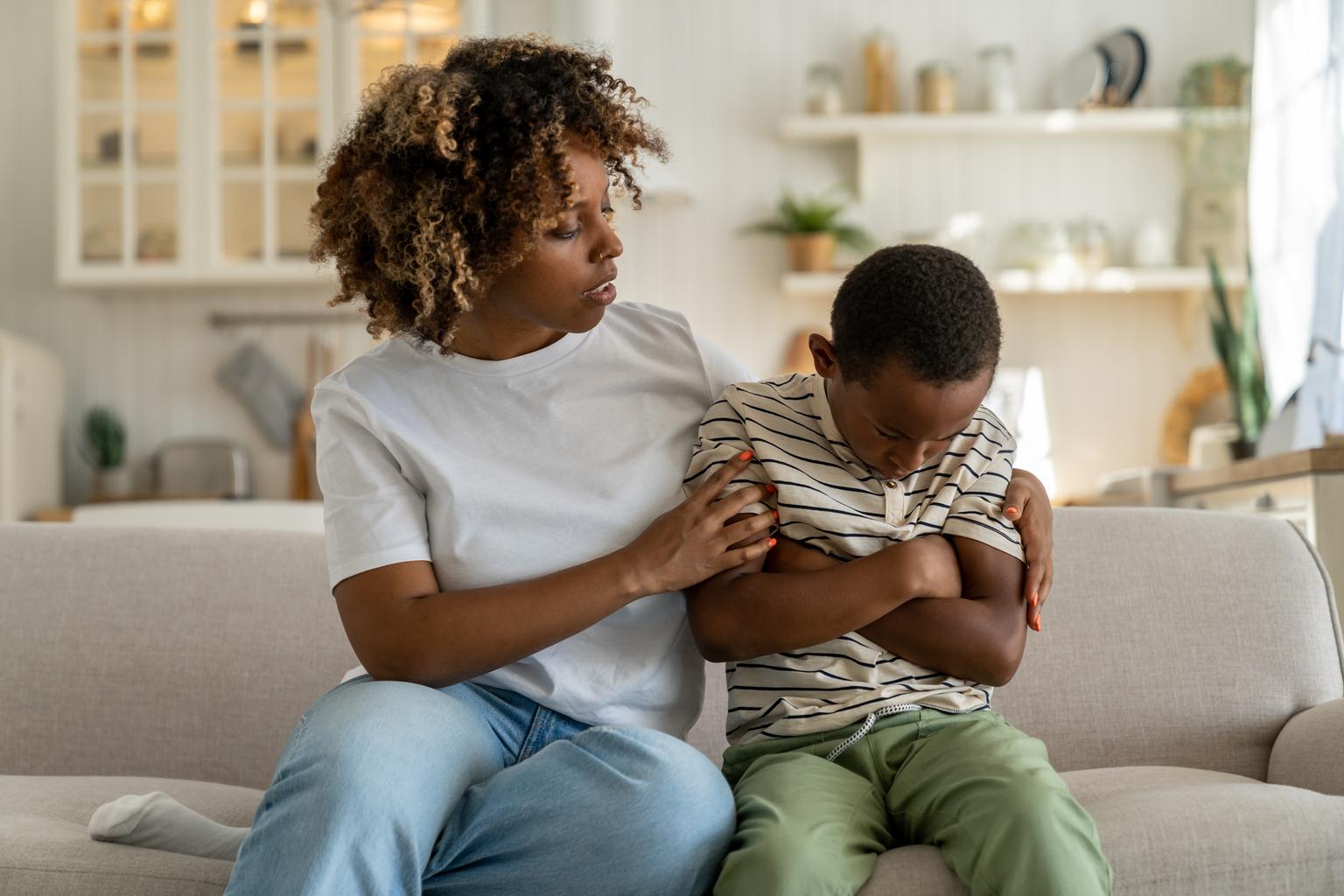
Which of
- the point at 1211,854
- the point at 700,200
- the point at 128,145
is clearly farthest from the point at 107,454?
the point at 1211,854

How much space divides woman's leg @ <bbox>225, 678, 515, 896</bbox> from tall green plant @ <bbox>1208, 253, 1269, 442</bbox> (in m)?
2.58

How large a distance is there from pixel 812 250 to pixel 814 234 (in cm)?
5

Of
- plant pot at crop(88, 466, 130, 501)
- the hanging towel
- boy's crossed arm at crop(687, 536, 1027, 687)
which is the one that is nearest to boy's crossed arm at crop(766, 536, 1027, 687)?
boy's crossed arm at crop(687, 536, 1027, 687)

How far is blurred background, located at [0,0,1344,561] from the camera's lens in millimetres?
4086

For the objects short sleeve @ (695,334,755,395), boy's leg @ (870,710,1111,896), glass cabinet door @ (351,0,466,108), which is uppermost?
glass cabinet door @ (351,0,466,108)

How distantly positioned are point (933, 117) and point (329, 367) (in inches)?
83.5

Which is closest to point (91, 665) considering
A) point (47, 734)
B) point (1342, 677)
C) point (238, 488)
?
point (47, 734)

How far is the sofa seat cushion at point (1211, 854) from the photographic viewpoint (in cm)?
116

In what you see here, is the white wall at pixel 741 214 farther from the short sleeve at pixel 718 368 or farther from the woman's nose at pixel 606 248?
the woman's nose at pixel 606 248

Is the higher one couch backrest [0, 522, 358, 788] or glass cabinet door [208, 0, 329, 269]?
glass cabinet door [208, 0, 329, 269]

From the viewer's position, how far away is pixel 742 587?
4.29 feet

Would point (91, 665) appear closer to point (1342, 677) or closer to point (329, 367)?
point (1342, 677)

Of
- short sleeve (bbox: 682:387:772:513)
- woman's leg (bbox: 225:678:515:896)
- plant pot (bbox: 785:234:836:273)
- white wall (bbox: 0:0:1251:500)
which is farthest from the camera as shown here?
white wall (bbox: 0:0:1251:500)

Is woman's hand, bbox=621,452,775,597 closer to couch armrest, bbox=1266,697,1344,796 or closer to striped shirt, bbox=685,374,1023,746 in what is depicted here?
striped shirt, bbox=685,374,1023,746
